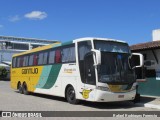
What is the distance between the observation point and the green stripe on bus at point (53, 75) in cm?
1843

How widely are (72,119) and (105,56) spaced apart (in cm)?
451

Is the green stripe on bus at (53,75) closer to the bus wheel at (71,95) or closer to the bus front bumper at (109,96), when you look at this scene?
the bus wheel at (71,95)

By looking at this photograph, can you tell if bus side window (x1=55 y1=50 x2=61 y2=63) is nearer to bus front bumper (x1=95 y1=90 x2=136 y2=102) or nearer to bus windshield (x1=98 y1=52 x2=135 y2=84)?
bus windshield (x1=98 y1=52 x2=135 y2=84)

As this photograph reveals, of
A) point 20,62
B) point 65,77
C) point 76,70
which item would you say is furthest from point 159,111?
point 20,62

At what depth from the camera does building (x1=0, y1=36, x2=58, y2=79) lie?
70375 millimetres

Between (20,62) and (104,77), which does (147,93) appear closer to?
(104,77)

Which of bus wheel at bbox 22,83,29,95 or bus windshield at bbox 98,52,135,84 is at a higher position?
bus windshield at bbox 98,52,135,84

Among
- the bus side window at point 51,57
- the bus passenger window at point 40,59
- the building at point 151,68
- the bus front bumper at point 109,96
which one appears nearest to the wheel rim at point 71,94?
the bus front bumper at point 109,96

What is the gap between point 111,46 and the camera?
15531 mm

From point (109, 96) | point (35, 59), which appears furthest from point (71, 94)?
point (35, 59)

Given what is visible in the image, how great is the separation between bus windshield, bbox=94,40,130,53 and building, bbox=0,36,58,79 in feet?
150

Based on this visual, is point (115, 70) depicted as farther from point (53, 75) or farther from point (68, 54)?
point (53, 75)

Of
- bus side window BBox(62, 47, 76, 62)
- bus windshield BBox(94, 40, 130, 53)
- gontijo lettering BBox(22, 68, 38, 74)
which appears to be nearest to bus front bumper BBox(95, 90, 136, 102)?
bus windshield BBox(94, 40, 130, 53)

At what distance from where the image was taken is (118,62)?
15094 millimetres
